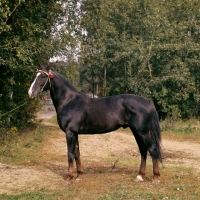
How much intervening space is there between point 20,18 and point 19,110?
4941 mm

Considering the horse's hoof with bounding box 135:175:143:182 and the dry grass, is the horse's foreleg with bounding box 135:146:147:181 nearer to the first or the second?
the horse's hoof with bounding box 135:175:143:182

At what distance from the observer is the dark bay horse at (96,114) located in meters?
7.17

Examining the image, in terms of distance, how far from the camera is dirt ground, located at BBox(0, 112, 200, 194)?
7.02 meters

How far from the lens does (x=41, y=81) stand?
709cm

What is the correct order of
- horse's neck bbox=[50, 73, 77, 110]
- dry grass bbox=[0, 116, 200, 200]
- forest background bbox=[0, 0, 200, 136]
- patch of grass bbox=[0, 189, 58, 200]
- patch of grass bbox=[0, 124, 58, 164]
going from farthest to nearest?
forest background bbox=[0, 0, 200, 136] → patch of grass bbox=[0, 124, 58, 164] → horse's neck bbox=[50, 73, 77, 110] → dry grass bbox=[0, 116, 200, 200] → patch of grass bbox=[0, 189, 58, 200]

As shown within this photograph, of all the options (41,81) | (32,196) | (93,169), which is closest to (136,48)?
(93,169)

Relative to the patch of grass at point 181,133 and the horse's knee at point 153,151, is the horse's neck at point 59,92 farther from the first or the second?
the patch of grass at point 181,133

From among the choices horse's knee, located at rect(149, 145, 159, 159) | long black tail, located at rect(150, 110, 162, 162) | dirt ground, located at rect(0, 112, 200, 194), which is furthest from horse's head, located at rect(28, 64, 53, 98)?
horse's knee, located at rect(149, 145, 159, 159)

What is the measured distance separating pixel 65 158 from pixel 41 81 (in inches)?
170

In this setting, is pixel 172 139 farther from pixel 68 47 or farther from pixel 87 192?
pixel 87 192

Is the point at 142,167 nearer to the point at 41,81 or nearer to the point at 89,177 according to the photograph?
the point at 89,177

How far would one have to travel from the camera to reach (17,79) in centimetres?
1341

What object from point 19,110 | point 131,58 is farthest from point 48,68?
point 131,58

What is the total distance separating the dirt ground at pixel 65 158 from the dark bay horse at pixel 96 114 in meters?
0.85
